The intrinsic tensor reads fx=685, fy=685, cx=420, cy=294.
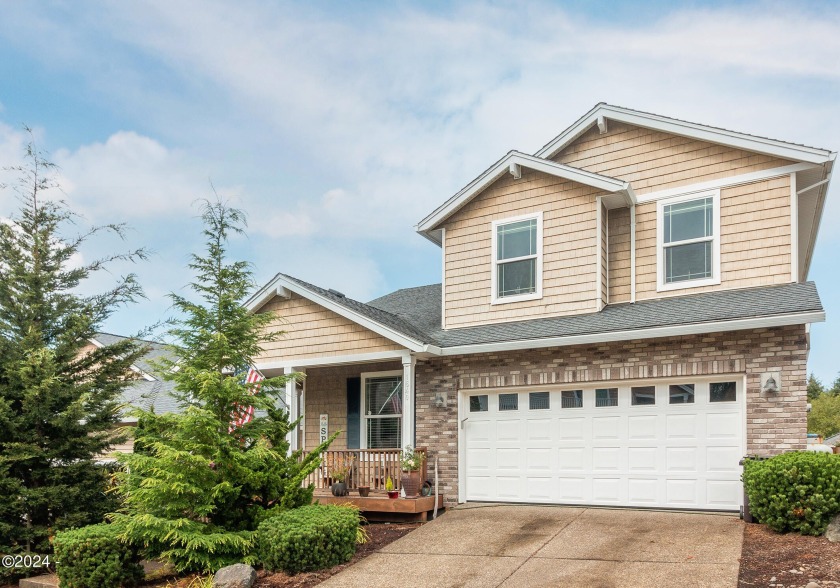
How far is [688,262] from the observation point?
11836 mm

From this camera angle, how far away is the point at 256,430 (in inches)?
410

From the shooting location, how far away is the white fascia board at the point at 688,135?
10938 mm

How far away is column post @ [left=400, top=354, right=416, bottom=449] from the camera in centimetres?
1203

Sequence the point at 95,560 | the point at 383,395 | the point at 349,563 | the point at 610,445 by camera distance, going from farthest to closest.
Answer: the point at 383,395, the point at 610,445, the point at 349,563, the point at 95,560

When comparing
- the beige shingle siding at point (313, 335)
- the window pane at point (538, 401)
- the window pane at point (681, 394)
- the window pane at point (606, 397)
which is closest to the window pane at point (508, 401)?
the window pane at point (538, 401)

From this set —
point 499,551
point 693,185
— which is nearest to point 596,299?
point 693,185

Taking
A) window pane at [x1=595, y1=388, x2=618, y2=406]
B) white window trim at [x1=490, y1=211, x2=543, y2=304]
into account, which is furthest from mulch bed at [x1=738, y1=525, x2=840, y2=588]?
white window trim at [x1=490, y1=211, x2=543, y2=304]

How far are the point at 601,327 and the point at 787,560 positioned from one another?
4365 millimetres

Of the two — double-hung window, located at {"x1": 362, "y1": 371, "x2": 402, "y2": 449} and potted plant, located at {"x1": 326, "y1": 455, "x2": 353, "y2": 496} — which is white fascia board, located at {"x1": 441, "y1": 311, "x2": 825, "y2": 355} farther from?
potted plant, located at {"x1": 326, "y1": 455, "x2": 353, "y2": 496}

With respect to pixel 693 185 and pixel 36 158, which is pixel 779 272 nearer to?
pixel 693 185

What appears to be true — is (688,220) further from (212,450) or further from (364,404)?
(212,450)

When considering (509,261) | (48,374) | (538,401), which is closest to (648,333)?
(538,401)

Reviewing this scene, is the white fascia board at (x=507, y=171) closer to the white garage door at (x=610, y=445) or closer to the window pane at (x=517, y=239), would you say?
the window pane at (x=517, y=239)

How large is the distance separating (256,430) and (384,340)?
2.95 m
